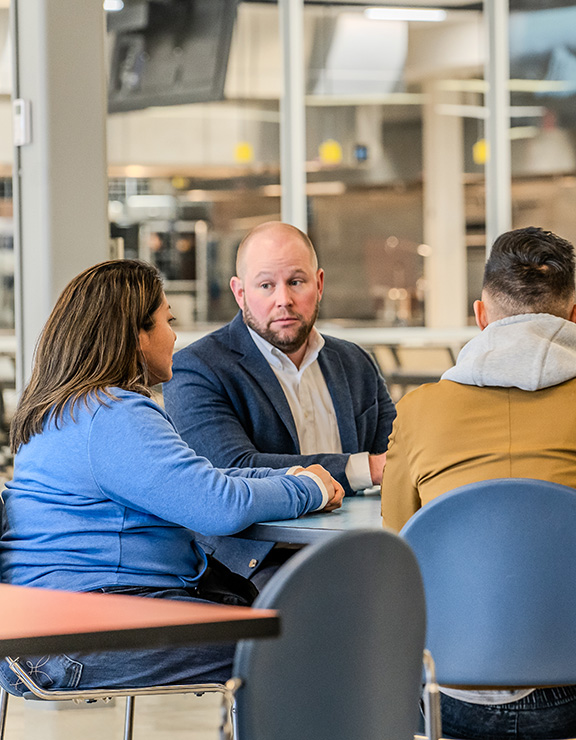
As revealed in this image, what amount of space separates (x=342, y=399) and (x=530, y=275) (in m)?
0.96

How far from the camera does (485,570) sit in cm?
165

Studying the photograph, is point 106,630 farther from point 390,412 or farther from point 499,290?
point 390,412

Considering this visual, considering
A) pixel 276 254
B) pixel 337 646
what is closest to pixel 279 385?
pixel 276 254

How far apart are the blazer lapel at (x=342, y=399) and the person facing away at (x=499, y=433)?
86 cm

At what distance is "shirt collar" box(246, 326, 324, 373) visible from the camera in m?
2.80

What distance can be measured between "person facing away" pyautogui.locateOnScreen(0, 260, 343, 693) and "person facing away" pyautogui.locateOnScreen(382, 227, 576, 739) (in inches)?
12.9

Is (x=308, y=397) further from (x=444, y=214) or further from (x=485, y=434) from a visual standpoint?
(x=444, y=214)

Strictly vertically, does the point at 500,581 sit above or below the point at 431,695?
above

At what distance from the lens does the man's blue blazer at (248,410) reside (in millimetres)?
2461

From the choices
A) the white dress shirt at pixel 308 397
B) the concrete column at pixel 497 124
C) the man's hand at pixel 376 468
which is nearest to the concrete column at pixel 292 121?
the concrete column at pixel 497 124

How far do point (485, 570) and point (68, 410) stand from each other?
80 centimetres

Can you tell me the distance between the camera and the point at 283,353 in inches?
112

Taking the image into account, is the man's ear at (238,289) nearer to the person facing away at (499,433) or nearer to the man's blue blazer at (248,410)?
the man's blue blazer at (248,410)

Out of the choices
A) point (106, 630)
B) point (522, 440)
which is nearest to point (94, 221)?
point (522, 440)
